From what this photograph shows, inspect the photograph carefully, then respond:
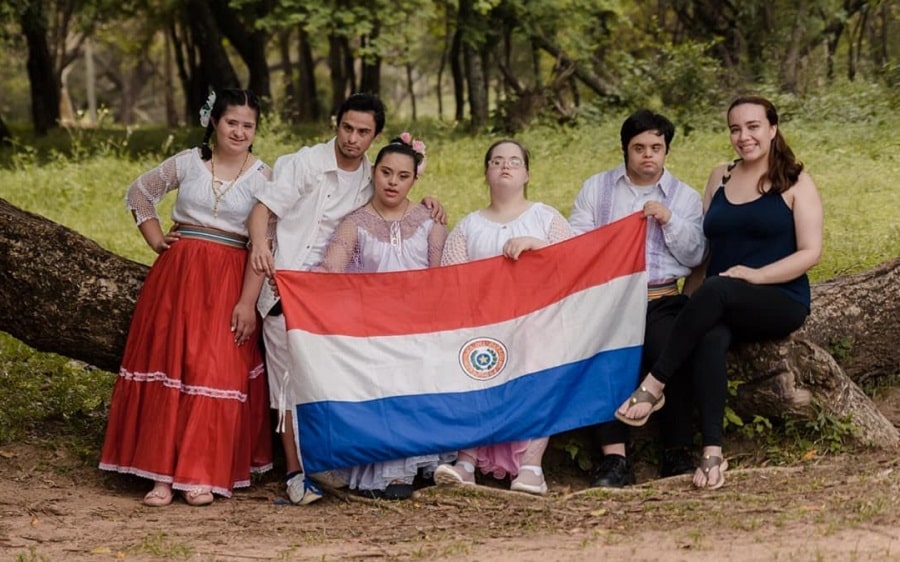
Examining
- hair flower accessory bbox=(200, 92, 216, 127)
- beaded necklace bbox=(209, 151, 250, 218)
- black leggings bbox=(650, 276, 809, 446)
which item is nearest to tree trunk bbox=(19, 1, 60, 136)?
hair flower accessory bbox=(200, 92, 216, 127)

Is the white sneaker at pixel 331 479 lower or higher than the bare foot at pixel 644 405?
lower

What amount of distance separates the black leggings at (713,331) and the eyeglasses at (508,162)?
104 cm

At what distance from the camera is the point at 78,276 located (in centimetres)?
637

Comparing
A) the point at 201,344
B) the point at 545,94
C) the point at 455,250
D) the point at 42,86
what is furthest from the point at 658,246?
the point at 42,86

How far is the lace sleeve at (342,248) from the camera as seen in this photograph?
5953 millimetres

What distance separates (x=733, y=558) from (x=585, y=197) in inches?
90.7

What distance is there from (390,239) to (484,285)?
526 mm

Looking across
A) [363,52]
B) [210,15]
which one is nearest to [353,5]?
[363,52]

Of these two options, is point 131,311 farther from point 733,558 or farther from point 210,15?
point 210,15

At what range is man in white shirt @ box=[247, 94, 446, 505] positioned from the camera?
5879 mm

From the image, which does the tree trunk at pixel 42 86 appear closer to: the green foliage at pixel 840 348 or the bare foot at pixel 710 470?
the green foliage at pixel 840 348

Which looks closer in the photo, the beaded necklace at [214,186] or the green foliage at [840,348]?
the beaded necklace at [214,186]

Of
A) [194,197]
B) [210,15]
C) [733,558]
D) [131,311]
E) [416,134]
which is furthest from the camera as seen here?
[210,15]

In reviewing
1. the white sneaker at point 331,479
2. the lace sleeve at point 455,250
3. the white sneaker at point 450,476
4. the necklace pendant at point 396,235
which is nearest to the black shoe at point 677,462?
the white sneaker at point 450,476
